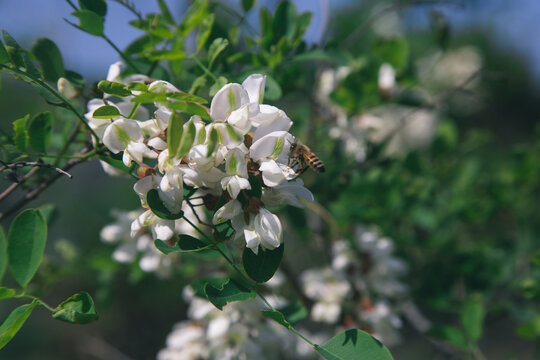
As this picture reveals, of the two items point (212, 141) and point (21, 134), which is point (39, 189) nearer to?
point (21, 134)

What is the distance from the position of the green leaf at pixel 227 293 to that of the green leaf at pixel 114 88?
24cm

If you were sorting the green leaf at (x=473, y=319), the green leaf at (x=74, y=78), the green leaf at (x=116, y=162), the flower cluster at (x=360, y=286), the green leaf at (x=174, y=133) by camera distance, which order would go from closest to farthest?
the green leaf at (x=174, y=133), the green leaf at (x=116, y=162), the green leaf at (x=74, y=78), the green leaf at (x=473, y=319), the flower cluster at (x=360, y=286)

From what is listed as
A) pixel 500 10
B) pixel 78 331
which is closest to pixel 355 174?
pixel 78 331

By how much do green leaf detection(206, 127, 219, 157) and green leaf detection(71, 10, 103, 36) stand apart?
10.6 inches

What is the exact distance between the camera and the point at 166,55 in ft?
2.04

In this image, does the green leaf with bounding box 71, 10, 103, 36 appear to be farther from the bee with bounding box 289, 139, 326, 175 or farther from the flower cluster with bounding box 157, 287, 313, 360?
the flower cluster with bounding box 157, 287, 313, 360

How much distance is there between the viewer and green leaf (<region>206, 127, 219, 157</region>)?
0.43 metres

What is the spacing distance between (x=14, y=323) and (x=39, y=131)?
278 mm

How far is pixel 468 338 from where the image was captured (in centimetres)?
89

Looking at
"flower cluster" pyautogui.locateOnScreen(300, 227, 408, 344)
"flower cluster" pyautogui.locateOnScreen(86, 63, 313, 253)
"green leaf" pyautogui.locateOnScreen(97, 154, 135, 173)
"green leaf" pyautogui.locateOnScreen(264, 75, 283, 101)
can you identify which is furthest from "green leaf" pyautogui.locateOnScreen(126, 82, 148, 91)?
"flower cluster" pyautogui.locateOnScreen(300, 227, 408, 344)

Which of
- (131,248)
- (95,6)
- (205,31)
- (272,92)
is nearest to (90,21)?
(95,6)

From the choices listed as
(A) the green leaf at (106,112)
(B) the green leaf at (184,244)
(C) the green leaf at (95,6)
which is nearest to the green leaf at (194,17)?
(C) the green leaf at (95,6)

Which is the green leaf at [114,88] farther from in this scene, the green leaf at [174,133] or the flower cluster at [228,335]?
the flower cluster at [228,335]

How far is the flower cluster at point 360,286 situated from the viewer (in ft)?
3.33
